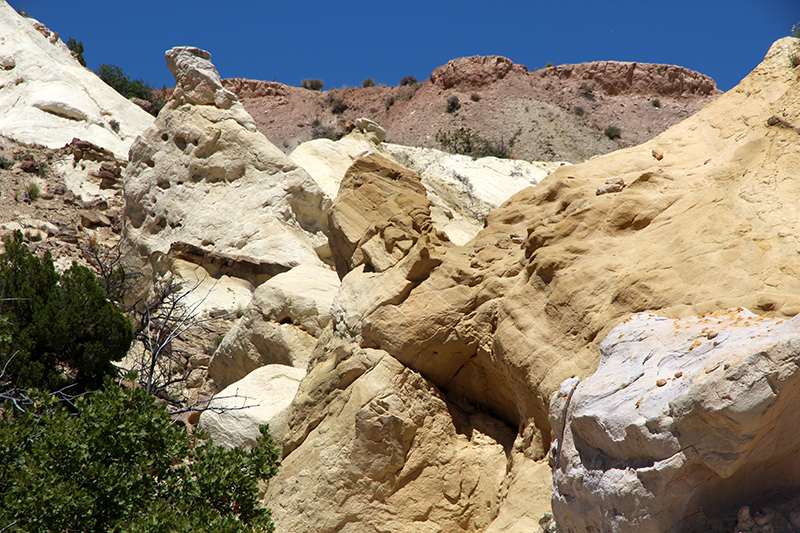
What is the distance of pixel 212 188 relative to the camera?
1731 centimetres

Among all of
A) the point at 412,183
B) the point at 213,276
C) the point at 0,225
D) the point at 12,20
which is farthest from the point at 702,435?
the point at 12,20

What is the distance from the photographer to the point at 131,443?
5.73 metres

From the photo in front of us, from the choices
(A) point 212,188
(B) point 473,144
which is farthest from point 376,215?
(B) point 473,144

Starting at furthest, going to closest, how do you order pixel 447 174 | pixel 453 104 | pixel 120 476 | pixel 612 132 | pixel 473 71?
1. pixel 473 71
2. pixel 453 104
3. pixel 612 132
4. pixel 447 174
5. pixel 120 476

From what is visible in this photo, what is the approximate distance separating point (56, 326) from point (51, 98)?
57.9 feet

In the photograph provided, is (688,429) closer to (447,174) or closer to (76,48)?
(447,174)

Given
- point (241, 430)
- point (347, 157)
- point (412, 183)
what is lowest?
point (241, 430)

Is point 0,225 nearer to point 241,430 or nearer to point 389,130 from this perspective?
point 241,430

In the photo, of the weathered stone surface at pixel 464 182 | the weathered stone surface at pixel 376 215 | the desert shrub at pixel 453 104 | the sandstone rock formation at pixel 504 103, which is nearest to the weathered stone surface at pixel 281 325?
the weathered stone surface at pixel 376 215

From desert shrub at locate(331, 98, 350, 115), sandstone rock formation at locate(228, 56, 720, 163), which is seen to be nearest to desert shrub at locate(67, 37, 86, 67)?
sandstone rock formation at locate(228, 56, 720, 163)

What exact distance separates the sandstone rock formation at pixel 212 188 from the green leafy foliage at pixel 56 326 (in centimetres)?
454

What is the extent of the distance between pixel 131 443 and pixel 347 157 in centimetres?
1819

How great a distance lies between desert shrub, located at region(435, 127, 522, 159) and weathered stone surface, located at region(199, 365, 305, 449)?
75.5 ft

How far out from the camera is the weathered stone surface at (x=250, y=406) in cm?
842
